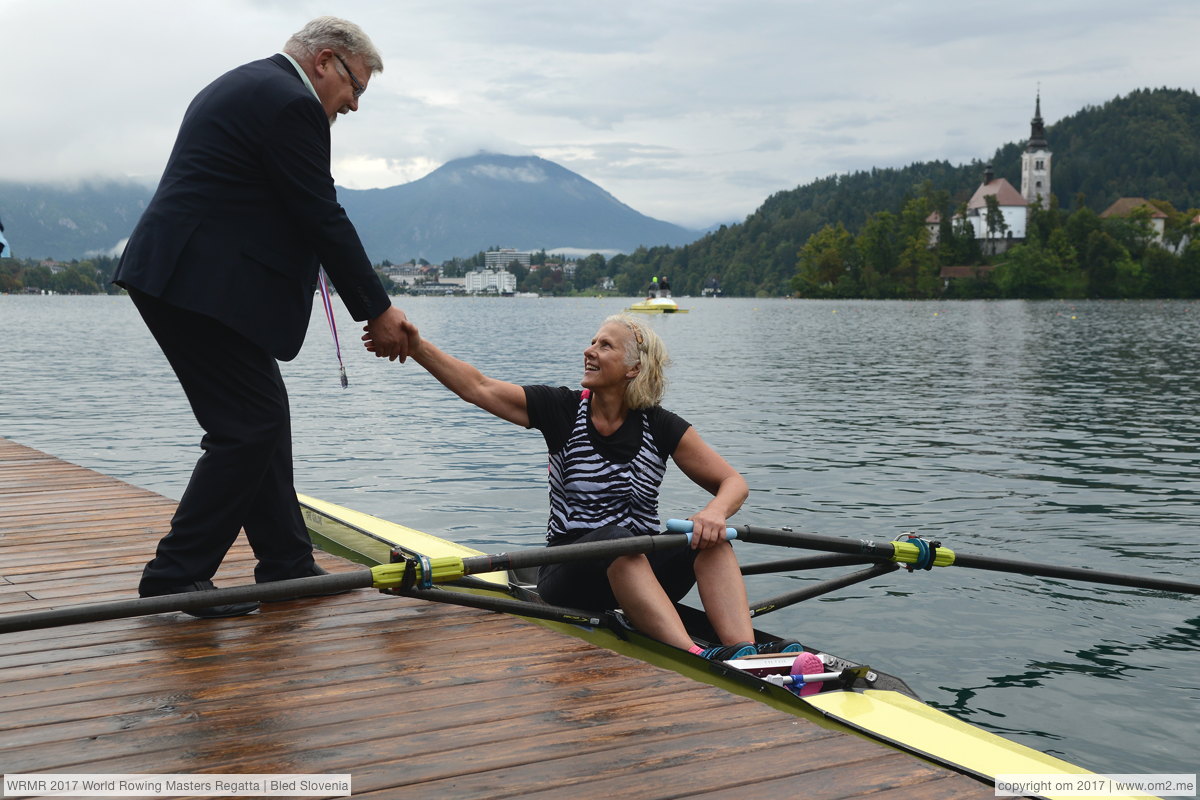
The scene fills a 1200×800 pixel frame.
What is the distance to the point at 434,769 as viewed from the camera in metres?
3.29

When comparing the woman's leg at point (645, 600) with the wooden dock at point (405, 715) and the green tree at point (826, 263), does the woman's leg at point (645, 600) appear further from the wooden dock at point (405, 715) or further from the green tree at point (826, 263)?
the green tree at point (826, 263)

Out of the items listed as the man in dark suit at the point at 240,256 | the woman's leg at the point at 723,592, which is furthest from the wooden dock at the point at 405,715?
the woman's leg at the point at 723,592

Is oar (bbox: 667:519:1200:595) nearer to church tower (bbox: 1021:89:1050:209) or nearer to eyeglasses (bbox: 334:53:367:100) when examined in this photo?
eyeglasses (bbox: 334:53:367:100)

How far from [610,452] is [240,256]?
1.91 metres

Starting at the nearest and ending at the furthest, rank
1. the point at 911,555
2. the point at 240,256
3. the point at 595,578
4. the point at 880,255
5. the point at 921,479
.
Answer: the point at 240,256 < the point at 595,578 < the point at 911,555 < the point at 921,479 < the point at 880,255

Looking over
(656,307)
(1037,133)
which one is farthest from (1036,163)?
(656,307)

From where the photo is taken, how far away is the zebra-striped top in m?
5.18

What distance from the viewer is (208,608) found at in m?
4.74

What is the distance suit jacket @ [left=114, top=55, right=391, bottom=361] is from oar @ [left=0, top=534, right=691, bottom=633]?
1053 millimetres

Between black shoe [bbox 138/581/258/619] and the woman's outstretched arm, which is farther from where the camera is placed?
the woman's outstretched arm

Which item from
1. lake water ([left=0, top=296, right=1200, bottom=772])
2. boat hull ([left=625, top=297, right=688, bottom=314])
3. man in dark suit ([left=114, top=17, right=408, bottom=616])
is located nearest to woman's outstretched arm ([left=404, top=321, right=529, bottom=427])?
man in dark suit ([left=114, top=17, right=408, bottom=616])

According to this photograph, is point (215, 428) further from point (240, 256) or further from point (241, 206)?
point (241, 206)

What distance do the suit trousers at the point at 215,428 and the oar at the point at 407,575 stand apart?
1.50ft

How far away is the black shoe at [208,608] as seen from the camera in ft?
15.3
